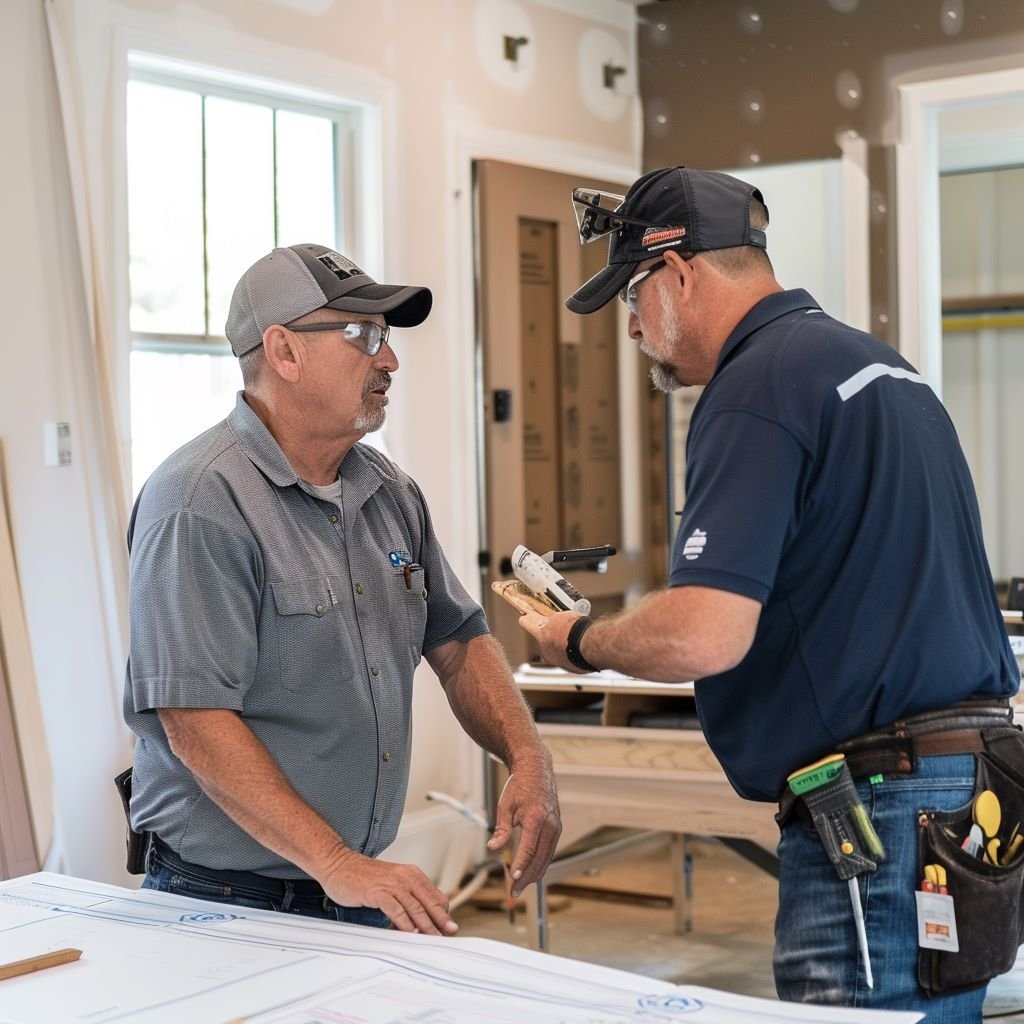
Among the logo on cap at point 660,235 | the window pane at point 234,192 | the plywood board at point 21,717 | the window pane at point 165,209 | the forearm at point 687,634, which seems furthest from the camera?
the window pane at point 234,192

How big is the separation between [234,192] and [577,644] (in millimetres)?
2860

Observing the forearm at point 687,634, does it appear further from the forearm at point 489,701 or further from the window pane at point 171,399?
the window pane at point 171,399

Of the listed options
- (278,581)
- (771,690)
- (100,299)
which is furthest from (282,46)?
(771,690)

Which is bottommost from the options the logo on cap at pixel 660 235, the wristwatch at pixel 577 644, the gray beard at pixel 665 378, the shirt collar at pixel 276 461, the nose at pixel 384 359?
the wristwatch at pixel 577 644

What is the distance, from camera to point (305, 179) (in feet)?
14.7

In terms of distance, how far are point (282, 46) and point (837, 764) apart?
3258 mm

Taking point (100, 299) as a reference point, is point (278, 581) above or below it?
below

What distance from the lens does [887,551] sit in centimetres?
Answer: 164

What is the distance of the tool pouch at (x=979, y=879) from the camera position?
1.65 metres

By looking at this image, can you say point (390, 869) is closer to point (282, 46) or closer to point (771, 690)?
point (771, 690)

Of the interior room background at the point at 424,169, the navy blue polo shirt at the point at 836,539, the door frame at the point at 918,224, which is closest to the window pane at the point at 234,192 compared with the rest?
the interior room background at the point at 424,169

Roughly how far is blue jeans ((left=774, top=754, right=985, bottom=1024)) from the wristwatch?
0.37 meters

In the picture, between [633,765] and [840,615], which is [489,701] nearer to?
[840,615]

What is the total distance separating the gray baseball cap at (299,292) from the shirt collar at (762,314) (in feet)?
1.65
